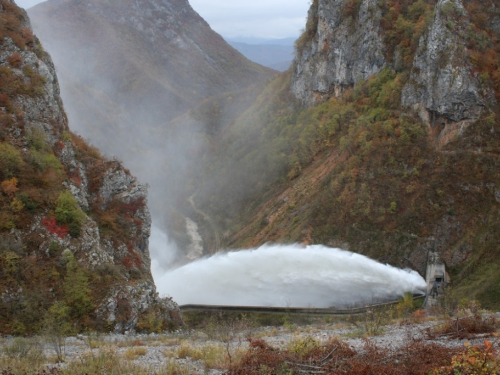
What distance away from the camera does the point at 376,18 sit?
197 feet

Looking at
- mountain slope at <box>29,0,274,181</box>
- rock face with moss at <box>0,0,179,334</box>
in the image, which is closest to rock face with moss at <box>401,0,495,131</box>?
rock face with moss at <box>0,0,179,334</box>

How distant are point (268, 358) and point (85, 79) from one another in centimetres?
16577

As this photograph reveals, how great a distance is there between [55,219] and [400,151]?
39.2 meters

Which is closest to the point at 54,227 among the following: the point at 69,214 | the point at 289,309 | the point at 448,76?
the point at 69,214

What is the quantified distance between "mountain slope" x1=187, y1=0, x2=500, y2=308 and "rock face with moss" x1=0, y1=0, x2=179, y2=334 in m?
26.3

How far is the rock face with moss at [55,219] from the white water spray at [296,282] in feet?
36.2

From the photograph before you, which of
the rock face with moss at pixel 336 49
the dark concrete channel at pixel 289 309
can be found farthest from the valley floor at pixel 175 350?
the rock face with moss at pixel 336 49

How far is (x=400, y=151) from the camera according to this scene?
48.5 metres

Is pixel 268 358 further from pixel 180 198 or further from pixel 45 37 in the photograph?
pixel 45 37

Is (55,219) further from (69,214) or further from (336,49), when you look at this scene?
(336,49)

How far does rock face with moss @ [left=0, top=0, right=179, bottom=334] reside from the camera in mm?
20297

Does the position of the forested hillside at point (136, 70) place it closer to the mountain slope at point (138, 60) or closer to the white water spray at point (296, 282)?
the mountain slope at point (138, 60)

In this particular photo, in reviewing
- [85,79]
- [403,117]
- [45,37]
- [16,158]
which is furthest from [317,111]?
[45,37]

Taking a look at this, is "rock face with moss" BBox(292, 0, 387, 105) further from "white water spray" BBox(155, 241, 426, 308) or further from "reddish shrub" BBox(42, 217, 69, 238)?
"reddish shrub" BBox(42, 217, 69, 238)
